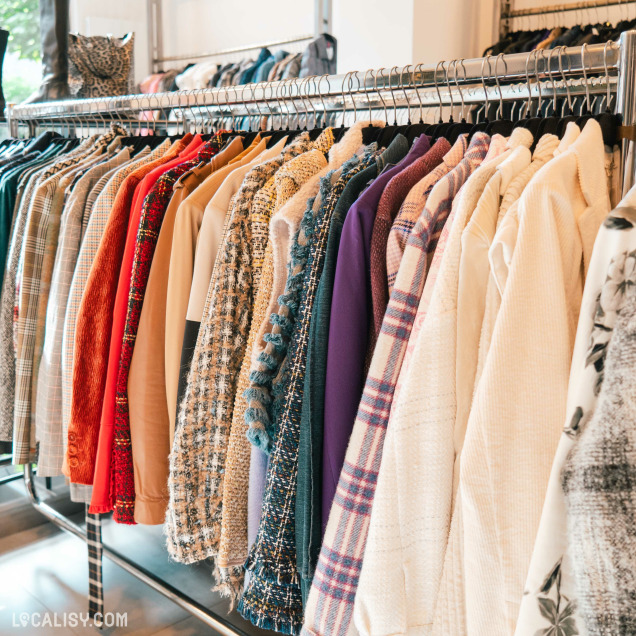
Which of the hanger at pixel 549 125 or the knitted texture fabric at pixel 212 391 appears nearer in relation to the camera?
the hanger at pixel 549 125

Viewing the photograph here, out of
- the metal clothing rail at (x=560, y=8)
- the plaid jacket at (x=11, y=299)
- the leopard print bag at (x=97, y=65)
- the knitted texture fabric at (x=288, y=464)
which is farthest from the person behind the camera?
the metal clothing rail at (x=560, y=8)

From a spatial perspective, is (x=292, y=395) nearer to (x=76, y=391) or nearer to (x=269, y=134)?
(x=76, y=391)

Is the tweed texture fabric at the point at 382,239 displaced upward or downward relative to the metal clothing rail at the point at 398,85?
downward

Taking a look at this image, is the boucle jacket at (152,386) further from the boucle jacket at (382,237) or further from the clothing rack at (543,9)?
the clothing rack at (543,9)

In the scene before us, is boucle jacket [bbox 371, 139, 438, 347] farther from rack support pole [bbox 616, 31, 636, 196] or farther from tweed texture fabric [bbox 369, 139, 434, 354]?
rack support pole [bbox 616, 31, 636, 196]

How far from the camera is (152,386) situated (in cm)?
118

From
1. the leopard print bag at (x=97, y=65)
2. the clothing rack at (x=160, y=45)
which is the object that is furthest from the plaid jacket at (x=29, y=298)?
the clothing rack at (x=160, y=45)

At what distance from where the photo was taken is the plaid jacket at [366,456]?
834 millimetres

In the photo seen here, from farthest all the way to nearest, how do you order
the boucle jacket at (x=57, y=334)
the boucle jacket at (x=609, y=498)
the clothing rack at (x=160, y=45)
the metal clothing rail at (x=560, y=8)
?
1. the clothing rack at (x=160, y=45)
2. the metal clothing rail at (x=560, y=8)
3. the boucle jacket at (x=57, y=334)
4. the boucle jacket at (x=609, y=498)

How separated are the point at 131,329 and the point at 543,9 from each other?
9.39ft

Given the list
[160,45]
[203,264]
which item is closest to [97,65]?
[160,45]
